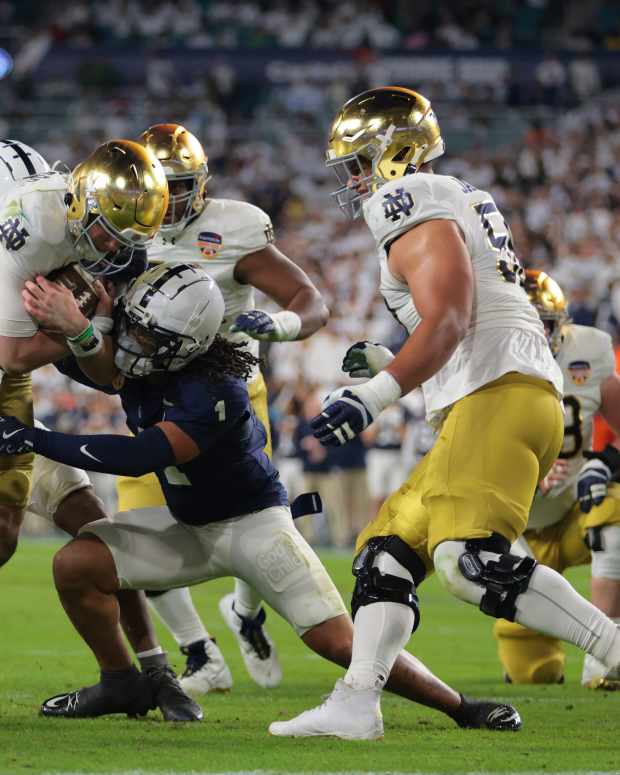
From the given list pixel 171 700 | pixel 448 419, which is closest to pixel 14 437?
pixel 171 700

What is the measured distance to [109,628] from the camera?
430 centimetres

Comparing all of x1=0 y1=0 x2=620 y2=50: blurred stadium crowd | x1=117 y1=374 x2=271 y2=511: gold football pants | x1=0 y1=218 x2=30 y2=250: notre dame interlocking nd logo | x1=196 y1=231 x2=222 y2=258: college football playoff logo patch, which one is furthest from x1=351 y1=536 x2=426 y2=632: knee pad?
x1=0 y1=0 x2=620 y2=50: blurred stadium crowd

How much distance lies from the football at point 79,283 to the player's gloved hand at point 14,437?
1.46 feet

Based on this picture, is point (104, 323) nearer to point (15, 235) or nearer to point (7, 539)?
point (15, 235)

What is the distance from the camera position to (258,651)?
222 inches

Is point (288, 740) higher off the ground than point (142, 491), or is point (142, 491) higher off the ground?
point (142, 491)

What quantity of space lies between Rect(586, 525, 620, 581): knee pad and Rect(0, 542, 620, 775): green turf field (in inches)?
18.6

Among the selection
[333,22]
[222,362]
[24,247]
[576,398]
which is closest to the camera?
[24,247]

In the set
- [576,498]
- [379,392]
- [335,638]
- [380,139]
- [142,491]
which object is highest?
[380,139]

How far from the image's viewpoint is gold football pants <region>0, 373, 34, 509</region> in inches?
173

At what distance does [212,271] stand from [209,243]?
11 cm

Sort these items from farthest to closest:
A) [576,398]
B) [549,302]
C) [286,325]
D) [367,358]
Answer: [576,398], [549,302], [286,325], [367,358]

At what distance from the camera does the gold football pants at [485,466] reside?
387 centimetres

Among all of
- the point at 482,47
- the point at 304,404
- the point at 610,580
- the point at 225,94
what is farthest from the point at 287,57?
the point at 610,580
